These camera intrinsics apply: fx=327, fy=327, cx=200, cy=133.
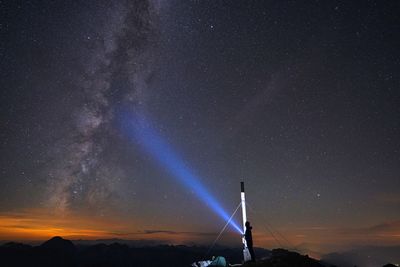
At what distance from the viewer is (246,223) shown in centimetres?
2083

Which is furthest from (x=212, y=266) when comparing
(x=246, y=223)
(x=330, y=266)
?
(x=330, y=266)

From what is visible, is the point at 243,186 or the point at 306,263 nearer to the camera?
the point at 306,263

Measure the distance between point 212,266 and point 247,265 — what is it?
2390mm

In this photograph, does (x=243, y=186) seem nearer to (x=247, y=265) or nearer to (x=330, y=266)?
(x=247, y=265)

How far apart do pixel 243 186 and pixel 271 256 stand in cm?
517

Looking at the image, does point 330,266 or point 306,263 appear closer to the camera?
point 306,263

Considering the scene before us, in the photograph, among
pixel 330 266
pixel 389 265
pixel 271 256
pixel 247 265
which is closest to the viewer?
pixel 247 265

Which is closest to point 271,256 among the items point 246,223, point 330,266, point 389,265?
point 246,223

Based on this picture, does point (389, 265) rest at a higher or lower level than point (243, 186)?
lower

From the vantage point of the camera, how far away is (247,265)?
20.5 metres

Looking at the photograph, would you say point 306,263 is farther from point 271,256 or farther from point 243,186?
point 243,186

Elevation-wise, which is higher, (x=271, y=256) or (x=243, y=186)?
(x=243, y=186)

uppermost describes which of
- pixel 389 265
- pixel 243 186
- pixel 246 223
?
pixel 243 186

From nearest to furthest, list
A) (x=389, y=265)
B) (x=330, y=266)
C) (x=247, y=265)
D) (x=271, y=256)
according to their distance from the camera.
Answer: (x=247, y=265) → (x=271, y=256) → (x=330, y=266) → (x=389, y=265)
